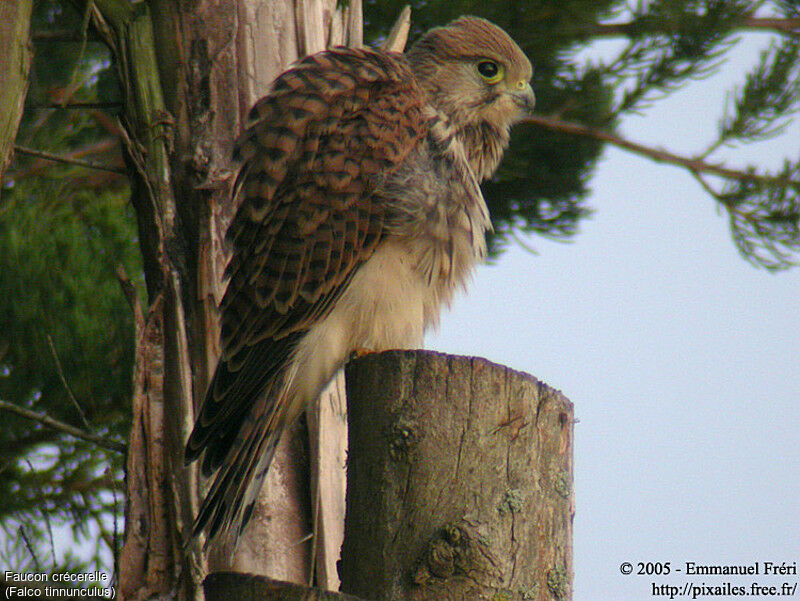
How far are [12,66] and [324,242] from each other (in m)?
0.81

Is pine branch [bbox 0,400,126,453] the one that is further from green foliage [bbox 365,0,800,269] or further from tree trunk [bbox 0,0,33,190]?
green foliage [bbox 365,0,800,269]

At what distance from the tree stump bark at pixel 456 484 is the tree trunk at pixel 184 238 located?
626 millimetres

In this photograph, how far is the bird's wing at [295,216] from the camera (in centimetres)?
233

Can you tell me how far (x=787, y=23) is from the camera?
4.13m

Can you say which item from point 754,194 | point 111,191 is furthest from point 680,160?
point 111,191

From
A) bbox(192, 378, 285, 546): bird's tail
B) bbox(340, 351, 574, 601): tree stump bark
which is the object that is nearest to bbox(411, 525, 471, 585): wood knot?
bbox(340, 351, 574, 601): tree stump bark

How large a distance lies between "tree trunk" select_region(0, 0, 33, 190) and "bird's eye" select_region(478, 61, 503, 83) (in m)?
1.31

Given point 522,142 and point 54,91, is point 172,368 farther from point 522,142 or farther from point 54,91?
point 522,142

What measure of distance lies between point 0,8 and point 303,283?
94cm

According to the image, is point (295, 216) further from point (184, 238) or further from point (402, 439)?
point (402, 439)

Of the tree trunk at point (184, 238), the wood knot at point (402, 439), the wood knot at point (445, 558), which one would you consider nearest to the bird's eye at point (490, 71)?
the tree trunk at point (184, 238)

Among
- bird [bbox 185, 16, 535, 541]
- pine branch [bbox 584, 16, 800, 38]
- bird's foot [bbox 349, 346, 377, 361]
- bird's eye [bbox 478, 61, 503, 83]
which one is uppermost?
pine branch [bbox 584, 16, 800, 38]

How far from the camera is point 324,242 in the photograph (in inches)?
92.7

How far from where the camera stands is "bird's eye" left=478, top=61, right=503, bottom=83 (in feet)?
9.86
